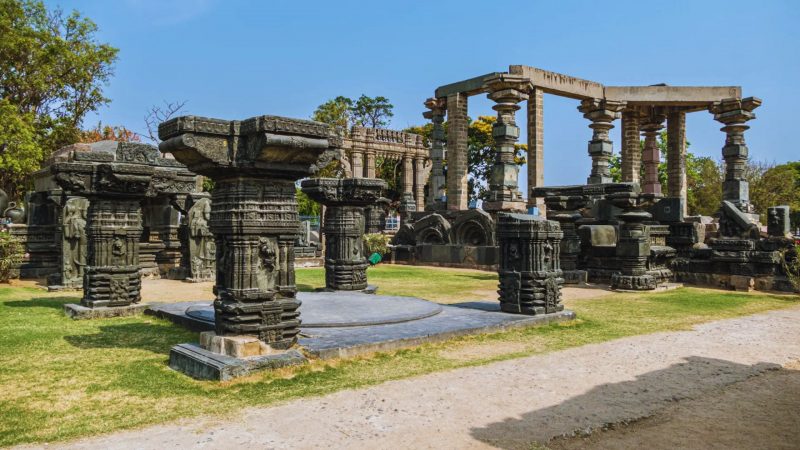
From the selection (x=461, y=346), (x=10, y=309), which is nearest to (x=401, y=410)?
(x=461, y=346)

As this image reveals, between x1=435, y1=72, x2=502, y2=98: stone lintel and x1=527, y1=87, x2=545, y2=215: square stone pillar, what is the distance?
66.3 inches

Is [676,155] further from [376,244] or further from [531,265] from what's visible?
[531,265]

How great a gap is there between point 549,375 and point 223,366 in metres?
2.72

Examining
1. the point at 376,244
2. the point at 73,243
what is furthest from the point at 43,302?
the point at 376,244

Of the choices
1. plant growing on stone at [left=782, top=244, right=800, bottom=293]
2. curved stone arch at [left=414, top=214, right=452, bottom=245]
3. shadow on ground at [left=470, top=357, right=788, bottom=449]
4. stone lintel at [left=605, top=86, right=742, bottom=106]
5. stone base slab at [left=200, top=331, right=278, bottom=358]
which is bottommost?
shadow on ground at [left=470, top=357, right=788, bottom=449]

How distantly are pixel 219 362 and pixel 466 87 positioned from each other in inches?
704

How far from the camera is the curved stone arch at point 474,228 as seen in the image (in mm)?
17916

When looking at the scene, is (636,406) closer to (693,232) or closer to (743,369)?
(743,369)

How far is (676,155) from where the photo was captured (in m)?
22.6

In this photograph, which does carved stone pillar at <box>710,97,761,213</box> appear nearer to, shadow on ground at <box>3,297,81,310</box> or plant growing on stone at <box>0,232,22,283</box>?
shadow on ground at <box>3,297,81,310</box>

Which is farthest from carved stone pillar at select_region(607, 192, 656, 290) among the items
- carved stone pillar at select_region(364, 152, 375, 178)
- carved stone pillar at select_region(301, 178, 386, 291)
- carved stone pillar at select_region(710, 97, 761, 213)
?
carved stone pillar at select_region(364, 152, 375, 178)

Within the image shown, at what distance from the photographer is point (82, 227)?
11.6 metres

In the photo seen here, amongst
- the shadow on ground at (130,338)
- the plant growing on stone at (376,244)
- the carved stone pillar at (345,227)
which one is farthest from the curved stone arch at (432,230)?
the shadow on ground at (130,338)

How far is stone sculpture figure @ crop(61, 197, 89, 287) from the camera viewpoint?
11.5 metres
